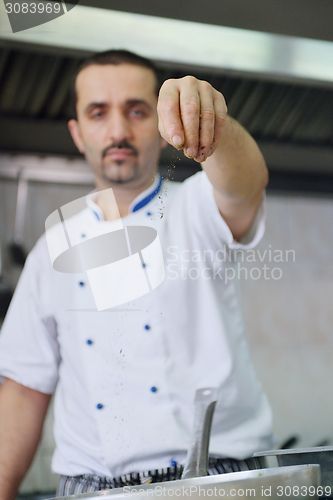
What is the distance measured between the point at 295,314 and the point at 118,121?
3.39ft

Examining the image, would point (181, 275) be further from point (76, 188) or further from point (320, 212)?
point (320, 212)

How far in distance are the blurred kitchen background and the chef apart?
0.26ft

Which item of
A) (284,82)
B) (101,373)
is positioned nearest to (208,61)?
(284,82)

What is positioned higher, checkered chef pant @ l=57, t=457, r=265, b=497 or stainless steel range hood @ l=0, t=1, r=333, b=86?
stainless steel range hood @ l=0, t=1, r=333, b=86

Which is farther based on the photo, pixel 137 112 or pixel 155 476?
pixel 137 112

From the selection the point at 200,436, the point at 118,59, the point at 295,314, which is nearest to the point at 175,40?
the point at 118,59

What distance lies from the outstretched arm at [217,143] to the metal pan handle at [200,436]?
0.66 ft

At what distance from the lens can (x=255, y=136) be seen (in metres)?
1.00

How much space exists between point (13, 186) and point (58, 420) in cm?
80

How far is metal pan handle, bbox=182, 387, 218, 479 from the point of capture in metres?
0.32

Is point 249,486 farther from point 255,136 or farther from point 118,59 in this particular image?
point 255,136

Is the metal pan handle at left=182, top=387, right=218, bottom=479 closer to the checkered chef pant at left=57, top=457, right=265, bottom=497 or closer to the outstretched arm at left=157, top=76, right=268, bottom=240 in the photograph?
the checkered chef pant at left=57, top=457, right=265, bottom=497

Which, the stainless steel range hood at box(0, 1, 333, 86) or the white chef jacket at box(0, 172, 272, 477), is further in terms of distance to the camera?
the stainless steel range hood at box(0, 1, 333, 86)

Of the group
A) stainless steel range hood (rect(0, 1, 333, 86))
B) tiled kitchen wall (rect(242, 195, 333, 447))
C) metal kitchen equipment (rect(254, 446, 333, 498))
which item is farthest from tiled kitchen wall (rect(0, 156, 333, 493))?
metal kitchen equipment (rect(254, 446, 333, 498))
